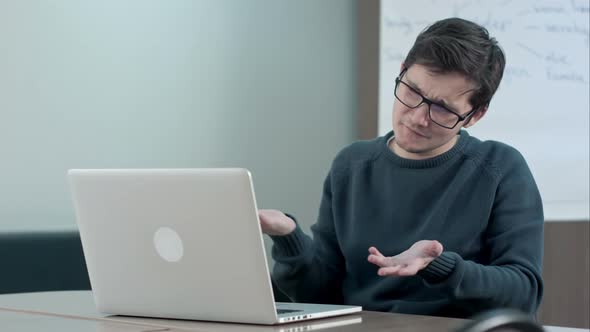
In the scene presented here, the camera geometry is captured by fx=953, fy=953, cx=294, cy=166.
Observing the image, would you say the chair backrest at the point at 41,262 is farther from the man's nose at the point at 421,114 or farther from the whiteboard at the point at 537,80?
the whiteboard at the point at 537,80

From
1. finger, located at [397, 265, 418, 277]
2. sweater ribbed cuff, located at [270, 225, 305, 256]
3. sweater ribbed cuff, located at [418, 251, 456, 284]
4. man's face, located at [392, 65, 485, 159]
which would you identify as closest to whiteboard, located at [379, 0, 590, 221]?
man's face, located at [392, 65, 485, 159]

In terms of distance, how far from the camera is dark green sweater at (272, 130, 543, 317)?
1765 millimetres

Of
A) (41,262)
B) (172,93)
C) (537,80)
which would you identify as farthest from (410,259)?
(537,80)

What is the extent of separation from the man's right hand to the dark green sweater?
4cm

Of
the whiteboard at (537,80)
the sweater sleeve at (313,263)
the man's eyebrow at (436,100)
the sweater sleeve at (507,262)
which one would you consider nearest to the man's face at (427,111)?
the man's eyebrow at (436,100)

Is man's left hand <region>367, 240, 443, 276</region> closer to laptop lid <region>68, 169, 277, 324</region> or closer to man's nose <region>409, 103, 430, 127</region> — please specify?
laptop lid <region>68, 169, 277, 324</region>

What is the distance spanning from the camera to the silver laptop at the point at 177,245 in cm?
136

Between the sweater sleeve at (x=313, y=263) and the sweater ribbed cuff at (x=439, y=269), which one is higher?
the sweater ribbed cuff at (x=439, y=269)

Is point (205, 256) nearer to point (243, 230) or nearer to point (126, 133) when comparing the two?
point (243, 230)

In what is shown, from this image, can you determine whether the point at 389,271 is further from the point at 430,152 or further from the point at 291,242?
the point at 430,152

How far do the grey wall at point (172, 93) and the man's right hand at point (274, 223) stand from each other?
880mm

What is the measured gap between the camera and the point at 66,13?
7.87ft

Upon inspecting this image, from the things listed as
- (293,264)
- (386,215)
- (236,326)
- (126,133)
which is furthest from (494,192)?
(126,133)

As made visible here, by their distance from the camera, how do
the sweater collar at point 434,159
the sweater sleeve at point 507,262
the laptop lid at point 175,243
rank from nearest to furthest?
the laptop lid at point 175,243 < the sweater sleeve at point 507,262 < the sweater collar at point 434,159
